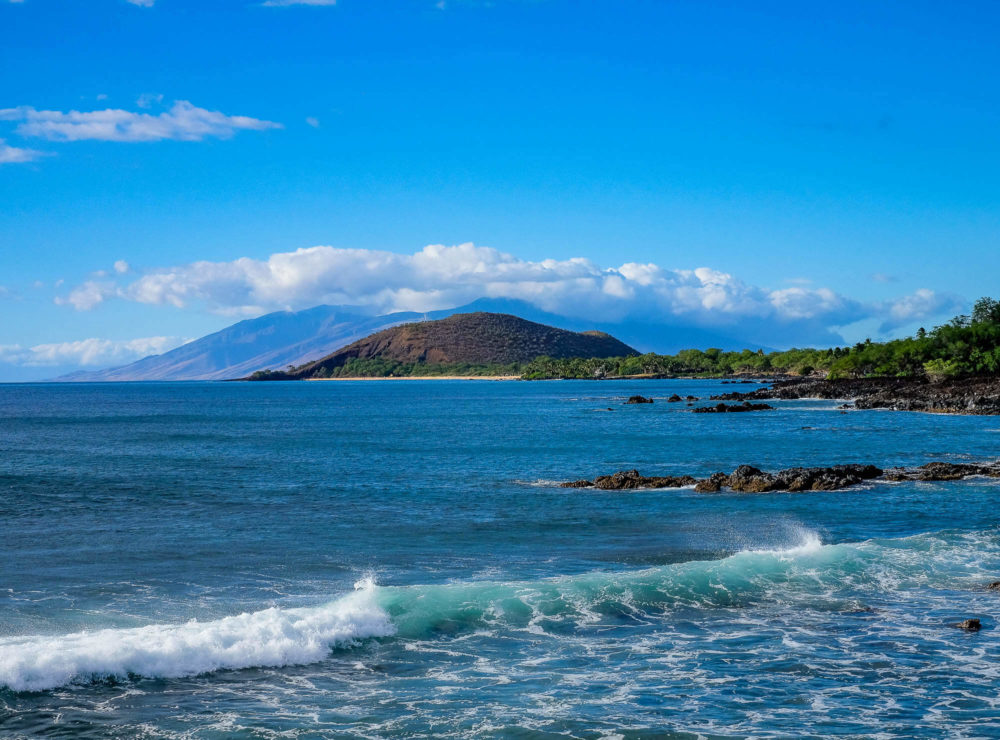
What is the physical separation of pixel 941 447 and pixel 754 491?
72.9ft

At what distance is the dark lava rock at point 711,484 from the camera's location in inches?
1485

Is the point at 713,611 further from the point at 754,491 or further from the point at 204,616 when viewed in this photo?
the point at 754,491

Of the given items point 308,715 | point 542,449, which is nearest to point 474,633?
point 308,715

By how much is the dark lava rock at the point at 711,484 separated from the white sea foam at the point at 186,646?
22.6 metres

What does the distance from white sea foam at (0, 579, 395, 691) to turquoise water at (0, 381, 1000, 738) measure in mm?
50

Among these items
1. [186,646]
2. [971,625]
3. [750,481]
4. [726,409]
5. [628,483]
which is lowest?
[971,625]

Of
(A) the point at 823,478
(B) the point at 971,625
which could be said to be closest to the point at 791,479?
(A) the point at 823,478

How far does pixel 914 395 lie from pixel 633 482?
238ft

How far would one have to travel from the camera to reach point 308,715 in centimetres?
1338

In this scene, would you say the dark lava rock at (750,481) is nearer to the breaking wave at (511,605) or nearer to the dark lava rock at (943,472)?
the dark lava rock at (943,472)

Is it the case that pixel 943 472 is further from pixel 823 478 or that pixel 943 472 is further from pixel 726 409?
pixel 726 409

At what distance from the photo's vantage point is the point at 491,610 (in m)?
19.2

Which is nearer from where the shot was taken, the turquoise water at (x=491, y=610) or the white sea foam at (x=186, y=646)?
the turquoise water at (x=491, y=610)

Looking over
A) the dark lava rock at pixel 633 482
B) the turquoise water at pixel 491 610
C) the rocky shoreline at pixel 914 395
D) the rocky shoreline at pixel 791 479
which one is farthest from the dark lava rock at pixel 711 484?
the rocky shoreline at pixel 914 395
